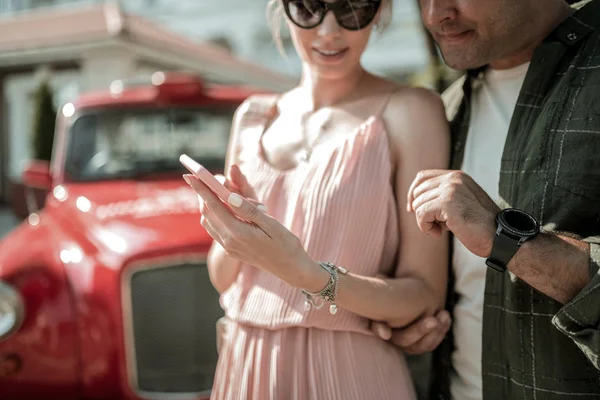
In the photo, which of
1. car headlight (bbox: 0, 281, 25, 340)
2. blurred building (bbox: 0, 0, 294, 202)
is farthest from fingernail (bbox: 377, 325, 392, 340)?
blurred building (bbox: 0, 0, 294, 202)

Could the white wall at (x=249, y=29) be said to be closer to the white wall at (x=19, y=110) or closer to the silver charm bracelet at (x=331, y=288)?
the white wall at (x=19, y=110)

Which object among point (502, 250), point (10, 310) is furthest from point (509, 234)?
point (10, 310)

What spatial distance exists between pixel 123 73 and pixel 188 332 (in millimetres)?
9380

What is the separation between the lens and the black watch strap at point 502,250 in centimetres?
146

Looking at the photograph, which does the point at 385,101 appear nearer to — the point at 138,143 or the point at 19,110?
the point at 138,143

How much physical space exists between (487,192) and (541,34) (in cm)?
45

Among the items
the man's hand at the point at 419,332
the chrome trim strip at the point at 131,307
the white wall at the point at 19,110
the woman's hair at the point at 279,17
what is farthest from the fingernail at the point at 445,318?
the white wall at the point at 19,110

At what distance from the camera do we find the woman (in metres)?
1.69

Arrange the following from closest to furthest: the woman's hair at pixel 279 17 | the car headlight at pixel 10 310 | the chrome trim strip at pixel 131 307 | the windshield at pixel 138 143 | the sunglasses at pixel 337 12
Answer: the sunglasses at pixel 337 12, the woman's hair at pixel 279 17, the car headlight at pixel 10 310, the chrome trim strip at pixel 131 307, the windshield at pixel 138 143

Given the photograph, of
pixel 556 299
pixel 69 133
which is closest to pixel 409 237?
pixel 556 299

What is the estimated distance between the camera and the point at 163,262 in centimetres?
301

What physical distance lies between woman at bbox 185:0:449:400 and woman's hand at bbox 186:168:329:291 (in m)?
0.01

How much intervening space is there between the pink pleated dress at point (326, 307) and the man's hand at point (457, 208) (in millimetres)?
205

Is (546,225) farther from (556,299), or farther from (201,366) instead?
(201,366)
